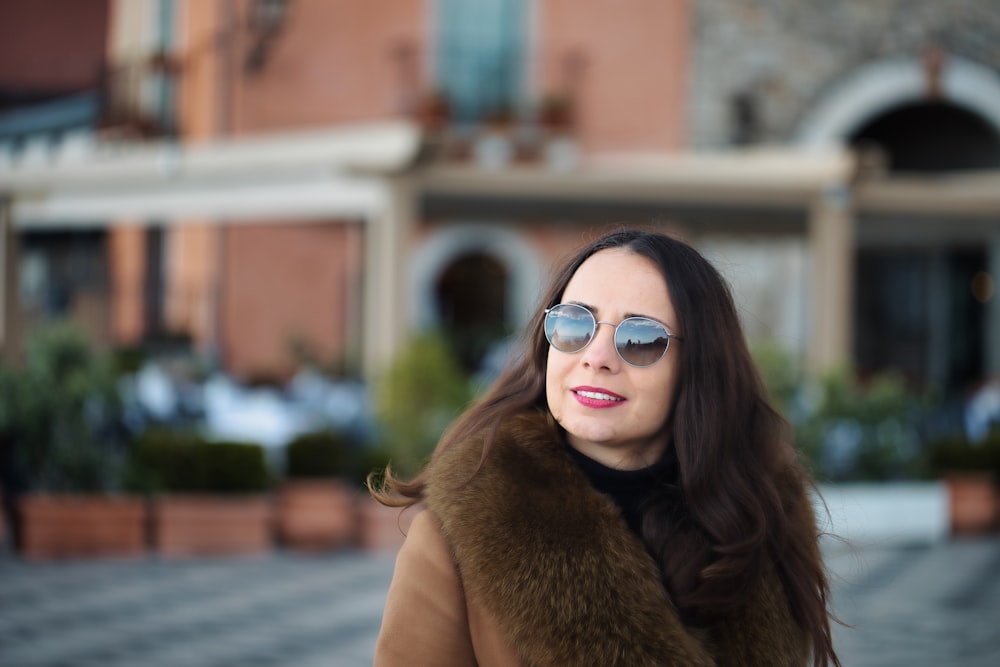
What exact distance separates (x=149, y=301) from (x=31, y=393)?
9032 millimetres

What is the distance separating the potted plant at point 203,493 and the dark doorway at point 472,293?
23.9 ft

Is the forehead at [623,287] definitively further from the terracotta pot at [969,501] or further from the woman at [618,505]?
the terracotta pot at [969,501]

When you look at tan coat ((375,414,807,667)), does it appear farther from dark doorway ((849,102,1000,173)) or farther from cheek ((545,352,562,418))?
dark doorway ((849,102,1000,173))

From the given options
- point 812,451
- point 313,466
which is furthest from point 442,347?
point 812,451

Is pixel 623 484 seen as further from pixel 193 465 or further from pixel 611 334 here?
pixel 193 465

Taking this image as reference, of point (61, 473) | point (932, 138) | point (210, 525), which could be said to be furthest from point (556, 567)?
point (932, 138)

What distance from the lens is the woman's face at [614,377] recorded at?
1.68 meters

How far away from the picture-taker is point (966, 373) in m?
15.3

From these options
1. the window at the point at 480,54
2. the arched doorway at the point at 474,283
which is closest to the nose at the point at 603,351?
the arched doorway at the point at 474,283

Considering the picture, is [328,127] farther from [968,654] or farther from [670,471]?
[670,471]

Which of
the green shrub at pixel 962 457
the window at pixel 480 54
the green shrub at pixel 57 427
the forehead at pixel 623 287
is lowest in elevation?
the green shrub at pixel 962 457

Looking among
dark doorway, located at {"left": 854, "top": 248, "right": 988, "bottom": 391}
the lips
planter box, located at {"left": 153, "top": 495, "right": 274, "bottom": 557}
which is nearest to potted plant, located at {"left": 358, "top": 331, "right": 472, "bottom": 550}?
planter box, located at {"left": 153, "top": 495, "right": 274, "bottom": 557}

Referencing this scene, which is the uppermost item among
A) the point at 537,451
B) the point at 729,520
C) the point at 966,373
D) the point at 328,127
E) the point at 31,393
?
the point at 328,127

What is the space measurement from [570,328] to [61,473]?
574 centimetres
